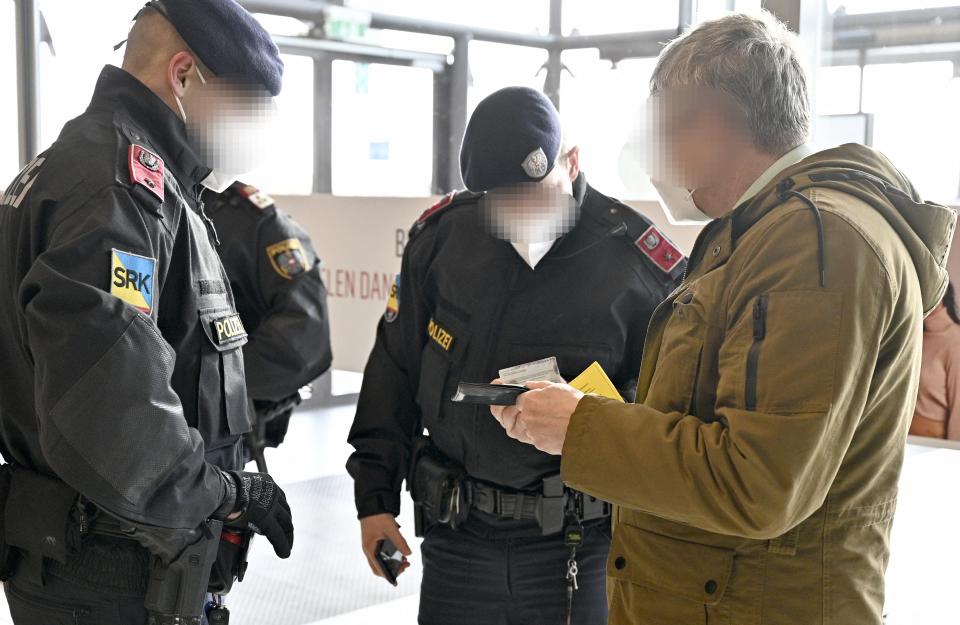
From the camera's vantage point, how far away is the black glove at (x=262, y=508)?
1.44 metres

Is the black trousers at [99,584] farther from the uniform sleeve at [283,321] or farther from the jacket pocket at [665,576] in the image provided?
the uniform sleeve at [283,321]

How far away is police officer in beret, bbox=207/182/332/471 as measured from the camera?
2.53m

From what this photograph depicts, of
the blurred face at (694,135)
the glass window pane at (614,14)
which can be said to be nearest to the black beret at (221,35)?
the blurred face at (694,135)

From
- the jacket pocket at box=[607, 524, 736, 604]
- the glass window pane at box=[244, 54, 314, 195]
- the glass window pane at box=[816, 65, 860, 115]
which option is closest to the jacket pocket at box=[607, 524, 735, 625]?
the jacket pocket at box=[607, 524, 736, 604]

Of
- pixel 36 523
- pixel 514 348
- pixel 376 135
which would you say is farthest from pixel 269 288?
pixel 376 135

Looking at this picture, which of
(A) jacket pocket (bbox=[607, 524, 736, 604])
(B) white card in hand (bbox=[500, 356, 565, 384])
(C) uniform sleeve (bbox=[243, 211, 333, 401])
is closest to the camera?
(A) jacket pocket (bbox=[607, 524, 736, 604])

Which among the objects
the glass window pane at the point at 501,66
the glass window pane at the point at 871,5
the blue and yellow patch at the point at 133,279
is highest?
the glass window pane at the point at 501,66

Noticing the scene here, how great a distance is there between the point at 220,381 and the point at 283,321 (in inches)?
42.8

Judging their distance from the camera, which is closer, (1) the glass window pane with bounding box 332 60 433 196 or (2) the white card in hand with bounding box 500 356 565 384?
(2) the white card in hand with bounding box 500 356 565 384

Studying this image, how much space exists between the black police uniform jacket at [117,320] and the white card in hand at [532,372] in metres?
0.47

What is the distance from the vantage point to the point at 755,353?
38.0 inches

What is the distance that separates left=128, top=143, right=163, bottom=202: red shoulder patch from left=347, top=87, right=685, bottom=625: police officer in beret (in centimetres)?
62

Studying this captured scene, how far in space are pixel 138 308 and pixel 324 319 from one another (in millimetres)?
1403

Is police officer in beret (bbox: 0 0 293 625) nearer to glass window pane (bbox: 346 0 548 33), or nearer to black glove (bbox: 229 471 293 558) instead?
black glove (bbox: 229 471 293 558)
